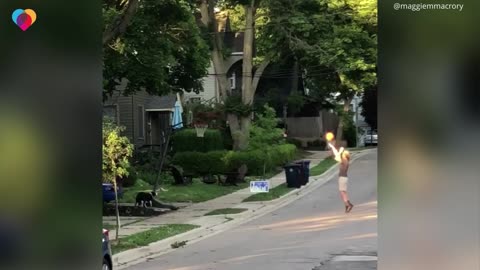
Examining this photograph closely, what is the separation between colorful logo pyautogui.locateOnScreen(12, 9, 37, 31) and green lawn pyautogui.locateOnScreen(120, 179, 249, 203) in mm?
17120

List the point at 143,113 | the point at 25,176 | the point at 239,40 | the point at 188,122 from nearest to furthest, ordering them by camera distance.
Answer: the point at 25,176
the point at 188,122
the point at 143,113
the point at 239,40

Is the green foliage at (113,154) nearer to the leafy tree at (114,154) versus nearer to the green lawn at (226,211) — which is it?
the leafy tree at (114,154)

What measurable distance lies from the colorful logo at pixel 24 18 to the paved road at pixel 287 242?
689cm

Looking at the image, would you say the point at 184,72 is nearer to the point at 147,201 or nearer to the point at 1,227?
the point at 147,201

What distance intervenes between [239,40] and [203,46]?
963 inches

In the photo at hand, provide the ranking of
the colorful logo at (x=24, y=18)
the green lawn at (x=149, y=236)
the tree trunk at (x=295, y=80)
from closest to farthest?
1. the colorful logo at (x=24, y=18)
2. the green lawn at (x=149, y=236)
3. the tree trunk at (x=295, y=80)

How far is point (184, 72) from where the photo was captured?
22156 mm

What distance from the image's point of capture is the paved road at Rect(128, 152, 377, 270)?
1038cm

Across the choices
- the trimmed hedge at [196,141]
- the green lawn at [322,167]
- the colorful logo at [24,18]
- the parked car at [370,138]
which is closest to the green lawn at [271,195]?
the green lawn at [322,167]

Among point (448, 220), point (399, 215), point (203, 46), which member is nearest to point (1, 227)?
point (399, 215)

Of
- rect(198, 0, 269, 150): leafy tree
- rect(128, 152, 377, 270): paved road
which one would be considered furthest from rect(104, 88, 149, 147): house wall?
rect(128, 152, 377, 270): paved road

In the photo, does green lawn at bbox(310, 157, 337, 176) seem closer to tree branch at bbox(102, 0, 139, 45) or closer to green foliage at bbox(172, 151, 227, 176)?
green foliage at bbox(172, 151, 227, 176)

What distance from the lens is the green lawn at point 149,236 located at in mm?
12311

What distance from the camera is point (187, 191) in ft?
78.1
